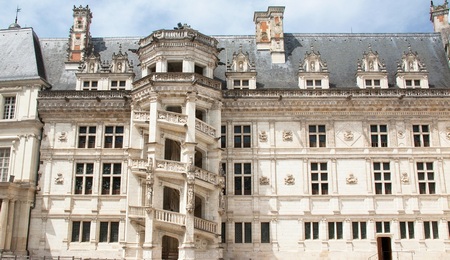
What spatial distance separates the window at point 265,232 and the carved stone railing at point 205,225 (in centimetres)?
345

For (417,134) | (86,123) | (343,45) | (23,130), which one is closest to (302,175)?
(417,134)

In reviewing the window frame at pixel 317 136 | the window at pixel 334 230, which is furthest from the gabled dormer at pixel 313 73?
the window at pixel 334 230

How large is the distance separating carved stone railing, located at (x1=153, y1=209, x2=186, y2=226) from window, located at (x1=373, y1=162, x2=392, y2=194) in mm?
11851

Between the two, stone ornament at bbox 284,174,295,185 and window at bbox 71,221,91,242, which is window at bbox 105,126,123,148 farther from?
stone ornament at bbox 284,174,295,185

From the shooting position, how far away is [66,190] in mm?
29234

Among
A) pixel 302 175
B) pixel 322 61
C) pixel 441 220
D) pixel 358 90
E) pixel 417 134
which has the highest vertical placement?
pixel 322 61

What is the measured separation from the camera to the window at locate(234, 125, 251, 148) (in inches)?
1173

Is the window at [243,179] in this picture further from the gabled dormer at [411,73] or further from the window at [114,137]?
the gabled dormer at [411,73]

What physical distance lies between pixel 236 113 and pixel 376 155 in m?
8.79

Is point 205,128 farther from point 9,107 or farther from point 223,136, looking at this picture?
point 9,107

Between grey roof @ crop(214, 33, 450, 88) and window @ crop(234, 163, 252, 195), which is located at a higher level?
grey roof @ crop(214, 33, 450, 88)

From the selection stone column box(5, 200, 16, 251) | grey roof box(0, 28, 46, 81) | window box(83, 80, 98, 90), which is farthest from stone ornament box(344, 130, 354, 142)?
stone column box(5, 200, 16, 251)

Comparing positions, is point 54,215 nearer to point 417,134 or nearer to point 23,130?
point 23,130

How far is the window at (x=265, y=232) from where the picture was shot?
2838 cm
